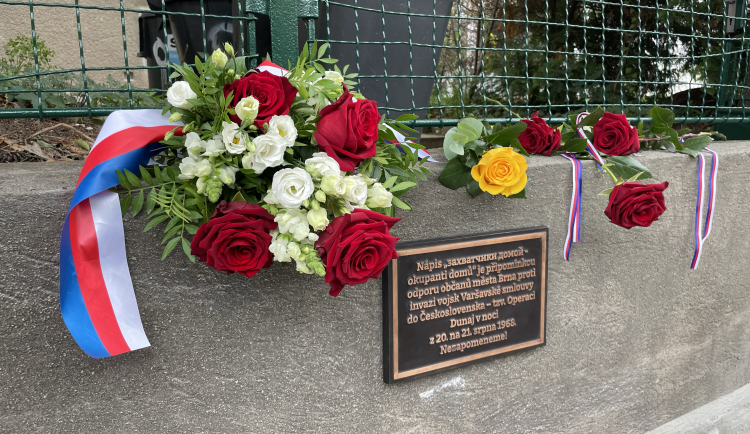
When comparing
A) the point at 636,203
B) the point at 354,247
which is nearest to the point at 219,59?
the point at 354,247

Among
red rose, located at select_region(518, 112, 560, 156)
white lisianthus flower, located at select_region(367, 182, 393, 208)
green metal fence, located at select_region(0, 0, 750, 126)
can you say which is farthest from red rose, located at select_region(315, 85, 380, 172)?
red rose, located at select_region(518, 112, 560, 156)

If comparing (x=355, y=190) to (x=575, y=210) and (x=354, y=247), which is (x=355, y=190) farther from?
(x=575, y=210)

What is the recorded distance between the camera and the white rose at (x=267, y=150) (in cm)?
127

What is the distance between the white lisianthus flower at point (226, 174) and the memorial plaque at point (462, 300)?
0.69 m

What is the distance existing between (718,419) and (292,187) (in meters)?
2.85

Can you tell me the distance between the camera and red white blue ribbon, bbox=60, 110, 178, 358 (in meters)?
1.32

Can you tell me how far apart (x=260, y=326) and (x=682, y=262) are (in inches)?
84.3

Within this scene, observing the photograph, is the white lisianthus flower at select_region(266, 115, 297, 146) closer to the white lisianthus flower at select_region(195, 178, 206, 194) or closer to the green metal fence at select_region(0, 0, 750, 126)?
the white lisianthus flower at select_region(195, 178, 206, 194)

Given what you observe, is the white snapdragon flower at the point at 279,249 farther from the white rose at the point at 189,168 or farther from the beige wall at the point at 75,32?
the beige wall at the point at 75,32

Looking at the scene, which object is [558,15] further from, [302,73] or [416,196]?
[302,73]

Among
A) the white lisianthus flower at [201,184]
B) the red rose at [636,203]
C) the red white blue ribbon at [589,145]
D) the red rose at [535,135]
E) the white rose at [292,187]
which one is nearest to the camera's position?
the white rose at [292,187]

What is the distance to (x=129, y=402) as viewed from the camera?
1544mm

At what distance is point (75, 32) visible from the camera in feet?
16.3

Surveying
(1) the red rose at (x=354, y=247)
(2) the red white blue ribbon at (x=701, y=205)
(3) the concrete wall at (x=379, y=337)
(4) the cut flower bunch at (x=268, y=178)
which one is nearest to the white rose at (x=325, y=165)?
(4) the cut flower bunch at (x=268, y=178)
